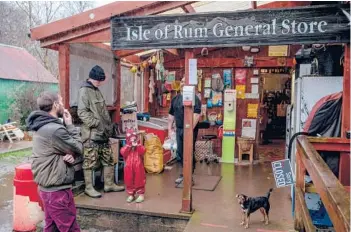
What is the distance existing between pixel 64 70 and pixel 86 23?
0.80 metres

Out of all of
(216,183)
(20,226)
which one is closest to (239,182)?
(216,183)

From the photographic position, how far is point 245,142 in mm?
7629

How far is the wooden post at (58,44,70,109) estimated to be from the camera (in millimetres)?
5051

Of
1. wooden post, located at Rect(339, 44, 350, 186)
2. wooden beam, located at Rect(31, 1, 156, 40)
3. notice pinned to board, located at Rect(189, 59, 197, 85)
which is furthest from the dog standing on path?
wooden beam, located at Rect(31, 1, 156, 40)

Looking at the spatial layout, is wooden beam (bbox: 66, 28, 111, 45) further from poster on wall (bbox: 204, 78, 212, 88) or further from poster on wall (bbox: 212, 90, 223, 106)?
poster on wall (bbox: 212, 90, 223, 106)

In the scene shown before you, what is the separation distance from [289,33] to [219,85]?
4.27 metres

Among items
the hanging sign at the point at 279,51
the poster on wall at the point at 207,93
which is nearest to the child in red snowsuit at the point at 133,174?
the poster on wall at the point at 207,93

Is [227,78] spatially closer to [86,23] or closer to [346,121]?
[86,23]

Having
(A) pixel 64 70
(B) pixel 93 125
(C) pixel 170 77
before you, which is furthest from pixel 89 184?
(C) pixel 170 77

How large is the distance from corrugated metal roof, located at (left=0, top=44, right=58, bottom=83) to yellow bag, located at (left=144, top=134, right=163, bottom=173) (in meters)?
10.0

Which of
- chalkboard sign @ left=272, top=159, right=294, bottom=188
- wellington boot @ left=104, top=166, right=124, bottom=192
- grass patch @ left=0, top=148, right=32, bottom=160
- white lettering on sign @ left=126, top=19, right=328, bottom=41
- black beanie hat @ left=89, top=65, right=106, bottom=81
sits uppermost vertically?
white lettering on sign @ left=126, top=19, right=328, bottom=41

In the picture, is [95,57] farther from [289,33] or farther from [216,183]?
[289,33]

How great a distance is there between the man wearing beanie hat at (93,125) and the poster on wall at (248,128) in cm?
371

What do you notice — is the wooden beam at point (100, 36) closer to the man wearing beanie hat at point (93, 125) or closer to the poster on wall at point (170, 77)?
the man wearing beanie hat at point (93, 125)
